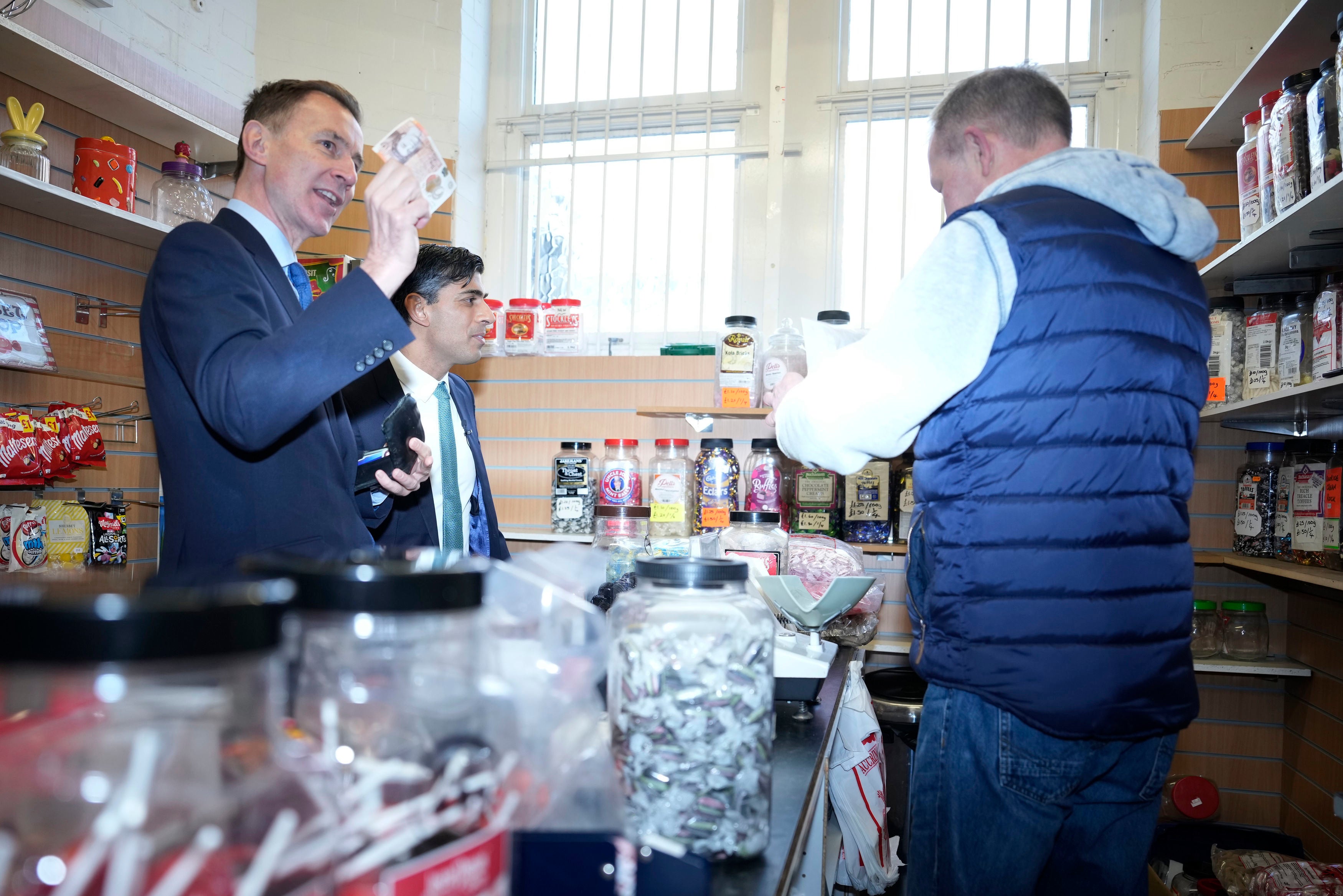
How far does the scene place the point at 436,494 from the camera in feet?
9.00

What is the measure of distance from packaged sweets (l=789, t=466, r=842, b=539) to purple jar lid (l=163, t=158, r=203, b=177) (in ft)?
8.26

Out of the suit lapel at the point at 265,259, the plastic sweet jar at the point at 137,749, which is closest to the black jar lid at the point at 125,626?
the plastic sweet jar at the point at 137,749

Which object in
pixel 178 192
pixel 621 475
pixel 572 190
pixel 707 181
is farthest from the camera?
pixel 572 190

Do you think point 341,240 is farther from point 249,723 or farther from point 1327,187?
point 249,723

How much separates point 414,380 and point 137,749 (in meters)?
2.73

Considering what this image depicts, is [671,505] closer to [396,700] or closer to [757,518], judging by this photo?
[757,518]

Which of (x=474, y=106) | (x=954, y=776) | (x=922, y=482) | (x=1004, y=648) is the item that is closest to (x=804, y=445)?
(x=922, y=482)

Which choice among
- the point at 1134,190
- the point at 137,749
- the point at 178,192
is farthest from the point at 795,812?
the point at 178,192

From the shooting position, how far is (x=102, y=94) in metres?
2.92

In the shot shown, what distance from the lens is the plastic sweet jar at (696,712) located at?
690 mm

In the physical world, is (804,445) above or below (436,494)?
above

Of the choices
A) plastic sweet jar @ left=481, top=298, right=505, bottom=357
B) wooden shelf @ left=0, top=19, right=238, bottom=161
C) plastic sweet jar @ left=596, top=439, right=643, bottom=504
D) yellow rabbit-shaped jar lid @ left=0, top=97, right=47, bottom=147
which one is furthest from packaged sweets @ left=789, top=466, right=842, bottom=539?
yellow rabbit-shaped jar lid @ left=0, top=97, right=47, bottom=147

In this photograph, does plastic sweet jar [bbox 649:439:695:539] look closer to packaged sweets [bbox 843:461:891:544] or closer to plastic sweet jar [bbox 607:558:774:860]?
packaged sweets [bbox 843:461:891:544]

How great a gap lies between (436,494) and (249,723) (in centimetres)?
241
